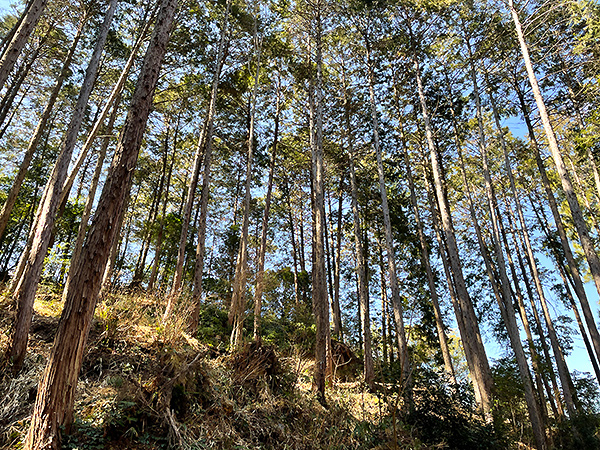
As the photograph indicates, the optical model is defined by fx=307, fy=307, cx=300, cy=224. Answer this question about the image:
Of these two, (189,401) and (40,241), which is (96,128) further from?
(189,401)

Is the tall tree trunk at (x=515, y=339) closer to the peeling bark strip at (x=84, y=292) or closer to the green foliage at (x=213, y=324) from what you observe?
the green foliage at (x=213, y=324)

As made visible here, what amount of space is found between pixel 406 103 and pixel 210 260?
14419 mm

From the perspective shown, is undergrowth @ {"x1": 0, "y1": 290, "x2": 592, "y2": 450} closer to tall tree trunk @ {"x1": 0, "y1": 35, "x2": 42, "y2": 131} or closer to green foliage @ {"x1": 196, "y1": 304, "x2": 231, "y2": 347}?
green foliage @ {"x1": 196, "y1": 304, "x2": 231, "y2": 347}

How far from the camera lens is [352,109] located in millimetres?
13586

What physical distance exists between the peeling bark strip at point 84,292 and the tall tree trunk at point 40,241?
1.86 meters

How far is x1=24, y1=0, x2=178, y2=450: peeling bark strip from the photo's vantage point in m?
2.89

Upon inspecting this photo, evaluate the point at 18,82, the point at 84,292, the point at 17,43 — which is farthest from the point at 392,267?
the point at 18,82

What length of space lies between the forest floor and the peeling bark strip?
28cm

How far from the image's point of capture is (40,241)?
197 inches

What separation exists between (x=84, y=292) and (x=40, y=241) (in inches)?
107

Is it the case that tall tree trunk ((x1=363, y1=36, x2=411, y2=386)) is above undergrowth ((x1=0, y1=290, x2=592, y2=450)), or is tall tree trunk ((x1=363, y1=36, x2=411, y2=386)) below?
above

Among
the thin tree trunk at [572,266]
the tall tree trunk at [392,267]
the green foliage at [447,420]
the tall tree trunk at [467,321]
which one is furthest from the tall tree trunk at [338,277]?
the thin tree trunk at [572,266]

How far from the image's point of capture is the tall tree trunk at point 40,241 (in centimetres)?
434

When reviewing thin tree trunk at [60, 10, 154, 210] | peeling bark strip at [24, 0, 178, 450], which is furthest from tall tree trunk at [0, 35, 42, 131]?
peeling bark strip at [24, 0, 178, 450]
